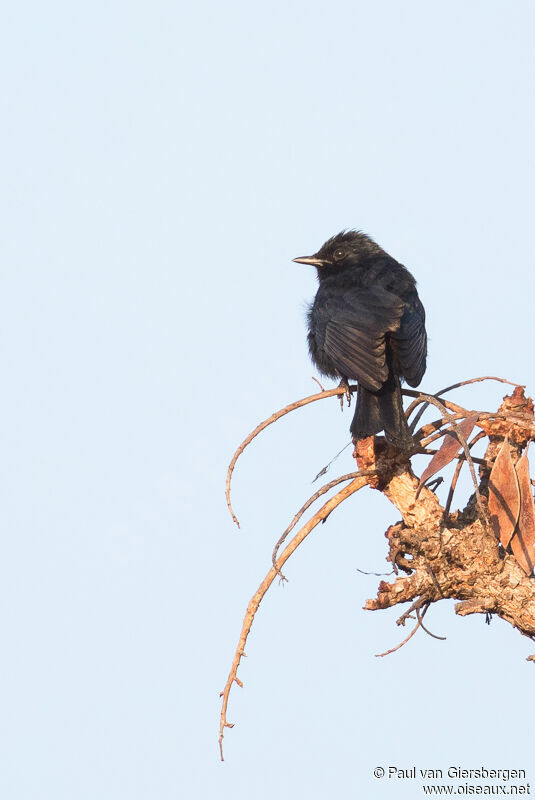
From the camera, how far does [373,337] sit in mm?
5344

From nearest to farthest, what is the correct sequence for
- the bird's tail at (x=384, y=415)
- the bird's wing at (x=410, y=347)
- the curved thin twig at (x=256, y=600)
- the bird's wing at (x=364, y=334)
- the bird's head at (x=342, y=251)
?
the curved thin twig at (x=256, y=600), the bird's tail at (x=384, y=415), the bird's wing at (x=364, y=334), the bird's wing at (x=410, y=347), the bird's head at (x=342, y=251)

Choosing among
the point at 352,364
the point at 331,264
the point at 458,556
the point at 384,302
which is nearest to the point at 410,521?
the point at 458,556

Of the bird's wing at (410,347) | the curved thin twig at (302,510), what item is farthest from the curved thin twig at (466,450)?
the bird's wing at (410,347)

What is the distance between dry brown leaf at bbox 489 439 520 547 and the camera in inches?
151

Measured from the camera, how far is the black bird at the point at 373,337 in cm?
466

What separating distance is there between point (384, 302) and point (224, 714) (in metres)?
2.93

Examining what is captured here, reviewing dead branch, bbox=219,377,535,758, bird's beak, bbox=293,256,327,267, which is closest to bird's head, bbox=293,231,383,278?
bird's beak, bbox=293,256,327,267

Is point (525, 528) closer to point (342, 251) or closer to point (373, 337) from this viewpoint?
point (373, 337)

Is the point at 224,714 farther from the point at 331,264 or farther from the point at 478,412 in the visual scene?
the point at 331,264

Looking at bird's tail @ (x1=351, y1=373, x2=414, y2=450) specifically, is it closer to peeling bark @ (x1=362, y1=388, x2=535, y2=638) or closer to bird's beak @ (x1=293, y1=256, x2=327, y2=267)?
peeling bark @ (x1=362, y1=388, x2=535, y2=638)

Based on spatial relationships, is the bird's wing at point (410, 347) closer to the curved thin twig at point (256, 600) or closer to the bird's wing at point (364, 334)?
the bird's wing at point (364, 334)

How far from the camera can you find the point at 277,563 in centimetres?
338

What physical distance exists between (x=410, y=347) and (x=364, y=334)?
0.25 m

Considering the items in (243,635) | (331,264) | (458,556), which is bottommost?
(243,635)
